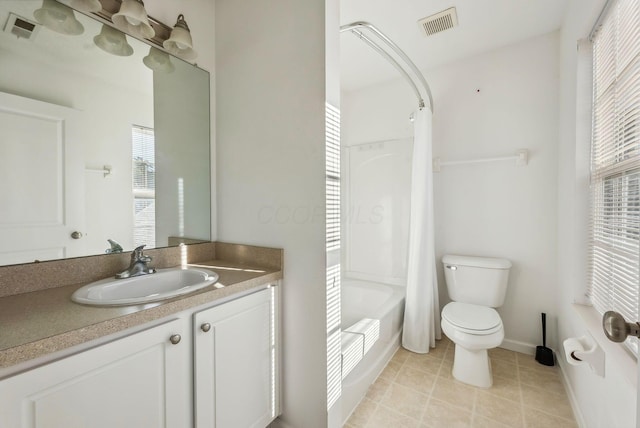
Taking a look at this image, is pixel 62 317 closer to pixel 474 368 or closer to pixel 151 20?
pixel 151 20

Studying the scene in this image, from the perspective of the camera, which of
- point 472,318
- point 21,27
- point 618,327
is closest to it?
point 618,327

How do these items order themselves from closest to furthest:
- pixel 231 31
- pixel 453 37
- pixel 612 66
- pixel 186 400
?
1. pixel 186 400
2. pixel 612 66
3. pixel 231 31
4. pixel 453 37

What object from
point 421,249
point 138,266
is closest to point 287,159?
point 138,266

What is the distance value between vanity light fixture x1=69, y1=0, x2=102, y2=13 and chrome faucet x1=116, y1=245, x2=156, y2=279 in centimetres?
108

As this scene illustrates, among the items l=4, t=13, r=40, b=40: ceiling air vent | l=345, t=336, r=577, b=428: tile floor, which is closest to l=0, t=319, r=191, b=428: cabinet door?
l=345, t=336, r=577, b=428: tile floor

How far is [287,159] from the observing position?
1.38 metres

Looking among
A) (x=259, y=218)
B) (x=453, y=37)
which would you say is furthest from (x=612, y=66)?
(x=259, y=218)

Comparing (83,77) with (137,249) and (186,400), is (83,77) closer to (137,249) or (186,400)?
(137,249)

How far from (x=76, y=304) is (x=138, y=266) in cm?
34

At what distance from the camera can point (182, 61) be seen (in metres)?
1.54

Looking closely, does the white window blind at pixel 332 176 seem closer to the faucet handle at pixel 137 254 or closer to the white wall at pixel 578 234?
the faucet handle at pixel 137 254

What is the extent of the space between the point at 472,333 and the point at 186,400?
163 cm

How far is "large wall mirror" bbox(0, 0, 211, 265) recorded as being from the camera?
1019 mm

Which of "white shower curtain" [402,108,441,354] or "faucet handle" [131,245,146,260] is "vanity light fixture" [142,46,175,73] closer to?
"faucet handle" [131,245,146,260]
